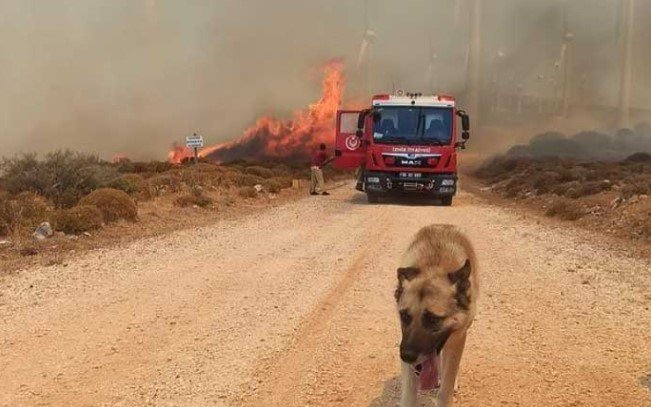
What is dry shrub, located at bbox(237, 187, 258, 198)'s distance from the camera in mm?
27797

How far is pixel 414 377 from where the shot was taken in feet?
15.5

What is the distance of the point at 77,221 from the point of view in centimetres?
1580

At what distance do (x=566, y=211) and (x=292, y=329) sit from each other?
15.7 m

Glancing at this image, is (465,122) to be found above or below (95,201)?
above

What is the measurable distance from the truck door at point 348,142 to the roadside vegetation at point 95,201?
4.11 meters

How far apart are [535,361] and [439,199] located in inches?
822

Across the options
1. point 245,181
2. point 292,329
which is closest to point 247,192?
point 245,181

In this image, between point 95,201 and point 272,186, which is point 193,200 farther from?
point 272,186

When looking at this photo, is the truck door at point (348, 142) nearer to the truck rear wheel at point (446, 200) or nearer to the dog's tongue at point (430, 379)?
the truck rear wheel at point (446, 200)

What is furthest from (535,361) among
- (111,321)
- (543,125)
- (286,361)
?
(543,125)

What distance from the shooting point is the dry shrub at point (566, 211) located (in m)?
19.8

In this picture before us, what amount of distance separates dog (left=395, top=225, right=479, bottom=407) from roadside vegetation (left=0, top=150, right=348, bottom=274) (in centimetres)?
1021

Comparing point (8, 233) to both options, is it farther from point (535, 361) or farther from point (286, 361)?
point (535, 361)

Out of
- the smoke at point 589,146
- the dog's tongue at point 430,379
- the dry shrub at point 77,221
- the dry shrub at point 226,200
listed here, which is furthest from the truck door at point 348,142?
the smoke at point 589,146
